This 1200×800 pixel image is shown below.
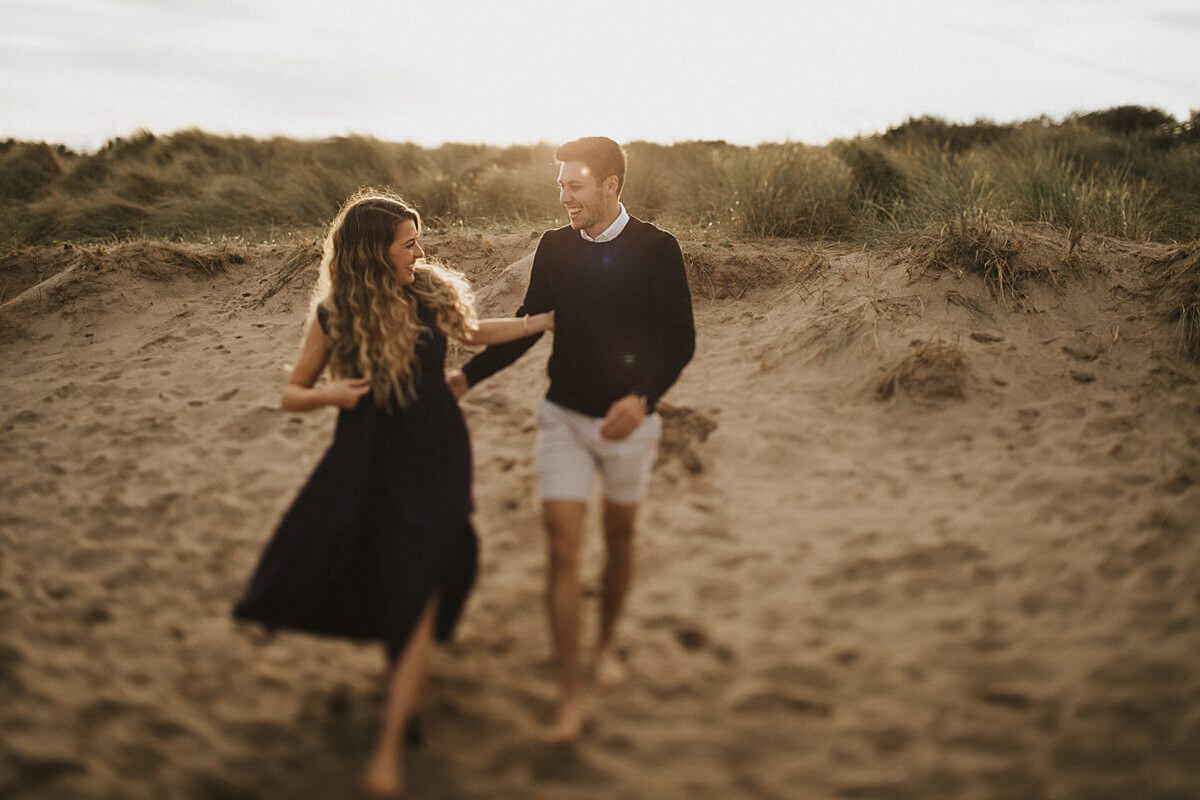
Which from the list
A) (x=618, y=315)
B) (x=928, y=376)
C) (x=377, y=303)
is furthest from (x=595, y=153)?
(x=928, y=376)

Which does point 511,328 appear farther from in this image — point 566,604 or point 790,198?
point 790,198

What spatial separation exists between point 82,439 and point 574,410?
4.91 m

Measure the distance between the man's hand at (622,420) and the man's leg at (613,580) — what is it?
29 centimetres

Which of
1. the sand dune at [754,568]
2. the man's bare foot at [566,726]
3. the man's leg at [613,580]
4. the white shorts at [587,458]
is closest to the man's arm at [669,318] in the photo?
the white shorts at [587,458]

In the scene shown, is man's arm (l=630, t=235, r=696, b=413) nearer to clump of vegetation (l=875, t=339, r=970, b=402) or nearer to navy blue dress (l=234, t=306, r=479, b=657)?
navy blue dress (l=234, t=306, r=479, b=657)

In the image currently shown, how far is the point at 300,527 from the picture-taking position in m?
2.88

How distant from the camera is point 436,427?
305 centimetres

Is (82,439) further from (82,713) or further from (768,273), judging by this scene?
(768,273)

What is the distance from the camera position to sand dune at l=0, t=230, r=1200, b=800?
2.78 metres

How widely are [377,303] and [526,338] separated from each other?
2.42 feet

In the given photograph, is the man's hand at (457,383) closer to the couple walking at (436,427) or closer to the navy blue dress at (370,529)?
the couple walking at (436,427)

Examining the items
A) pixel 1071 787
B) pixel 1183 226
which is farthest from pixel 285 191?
pixel 1071 787

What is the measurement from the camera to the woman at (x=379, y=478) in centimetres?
283

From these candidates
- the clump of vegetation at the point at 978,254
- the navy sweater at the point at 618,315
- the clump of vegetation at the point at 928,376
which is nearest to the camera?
the navy sweater at the point at 618,315
